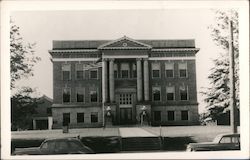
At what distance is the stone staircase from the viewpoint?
12451 millimetres

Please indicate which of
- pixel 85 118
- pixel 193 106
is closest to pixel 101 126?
pixel 85 118

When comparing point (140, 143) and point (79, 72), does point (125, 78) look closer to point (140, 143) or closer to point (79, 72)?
point (79, 72)

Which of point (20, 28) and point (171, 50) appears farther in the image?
point (171, 50)

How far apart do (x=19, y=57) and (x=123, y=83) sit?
128 inches

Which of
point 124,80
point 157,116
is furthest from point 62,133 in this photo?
point 157,116

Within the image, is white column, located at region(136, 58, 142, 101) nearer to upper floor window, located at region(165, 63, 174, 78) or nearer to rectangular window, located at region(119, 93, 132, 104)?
rectangular window, located at region(119, 93, 132, 104)

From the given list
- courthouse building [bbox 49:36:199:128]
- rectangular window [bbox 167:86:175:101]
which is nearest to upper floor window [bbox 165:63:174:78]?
courthouse building [bbox 49:36:199:128]

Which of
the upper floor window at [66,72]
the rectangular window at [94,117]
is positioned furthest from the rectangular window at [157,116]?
the upper floor window at [66,72]

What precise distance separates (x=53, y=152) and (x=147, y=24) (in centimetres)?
421

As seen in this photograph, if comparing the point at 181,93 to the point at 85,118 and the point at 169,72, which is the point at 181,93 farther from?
the point at 85,118

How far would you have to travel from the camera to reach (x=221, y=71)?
12695 millimetres

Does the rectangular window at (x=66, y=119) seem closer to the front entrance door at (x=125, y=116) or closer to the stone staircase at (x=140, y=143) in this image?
the front entrance door at (x=125, y=116)

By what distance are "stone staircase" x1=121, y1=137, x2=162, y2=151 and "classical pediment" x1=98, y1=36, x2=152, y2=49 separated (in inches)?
104

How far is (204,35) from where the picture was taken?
497 inches
